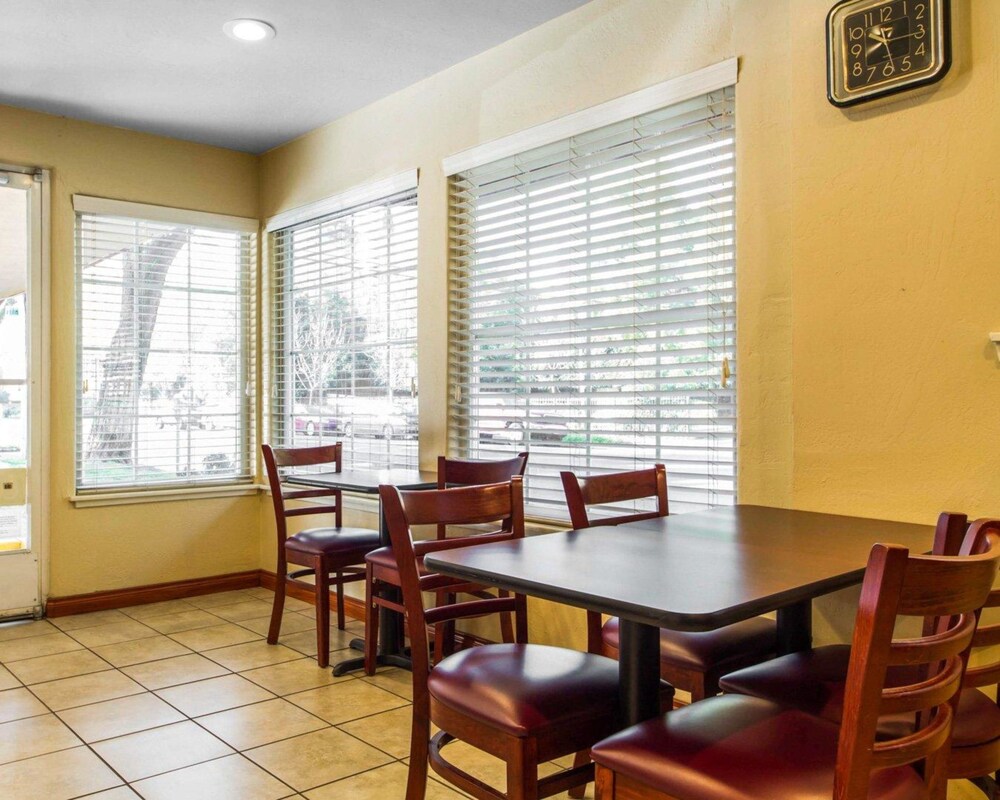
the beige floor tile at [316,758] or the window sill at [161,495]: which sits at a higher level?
the window sill at [161,495]

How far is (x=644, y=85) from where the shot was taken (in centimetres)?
302

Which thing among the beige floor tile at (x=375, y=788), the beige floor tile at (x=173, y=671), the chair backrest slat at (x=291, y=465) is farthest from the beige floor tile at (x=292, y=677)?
the beige floor tile at (x=375, y=788)

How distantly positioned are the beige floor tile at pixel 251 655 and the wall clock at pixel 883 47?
2993 millimetres

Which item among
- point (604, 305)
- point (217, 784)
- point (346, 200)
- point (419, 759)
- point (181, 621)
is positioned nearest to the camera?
point (419, 759)

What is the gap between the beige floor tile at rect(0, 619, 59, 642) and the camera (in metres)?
3.98

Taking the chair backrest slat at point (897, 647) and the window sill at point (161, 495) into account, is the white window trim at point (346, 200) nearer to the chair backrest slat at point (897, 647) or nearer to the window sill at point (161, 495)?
the window sill at point (161, 495)

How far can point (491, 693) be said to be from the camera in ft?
5.51

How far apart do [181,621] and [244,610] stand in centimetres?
34

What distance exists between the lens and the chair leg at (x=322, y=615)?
3.49 meters

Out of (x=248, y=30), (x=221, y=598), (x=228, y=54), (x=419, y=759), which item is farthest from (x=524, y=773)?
(x=221, y=598)

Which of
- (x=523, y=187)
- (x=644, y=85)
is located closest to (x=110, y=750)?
(x=523, y=187)

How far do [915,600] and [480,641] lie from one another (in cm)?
269

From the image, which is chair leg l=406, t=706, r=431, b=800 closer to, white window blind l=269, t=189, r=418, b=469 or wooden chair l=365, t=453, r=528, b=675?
wooden chair l=365, t=453, r=528, b=675

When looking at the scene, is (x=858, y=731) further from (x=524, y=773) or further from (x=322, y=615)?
(x=322, y=615)
